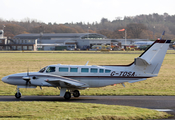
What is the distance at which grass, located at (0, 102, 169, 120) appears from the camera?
12227 millimetres

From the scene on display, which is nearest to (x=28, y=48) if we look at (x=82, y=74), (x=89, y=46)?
(x=89, y=46)

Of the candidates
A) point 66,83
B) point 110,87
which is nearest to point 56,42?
point 110,87

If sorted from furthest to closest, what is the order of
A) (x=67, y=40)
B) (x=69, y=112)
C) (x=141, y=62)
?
1. (x=67, y=40)
2. (x=141, y=62)
3. (x=69, y=112)

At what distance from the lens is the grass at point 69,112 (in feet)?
40.1

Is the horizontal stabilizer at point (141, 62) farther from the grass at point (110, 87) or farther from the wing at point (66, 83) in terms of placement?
the wing at point (66, 83)

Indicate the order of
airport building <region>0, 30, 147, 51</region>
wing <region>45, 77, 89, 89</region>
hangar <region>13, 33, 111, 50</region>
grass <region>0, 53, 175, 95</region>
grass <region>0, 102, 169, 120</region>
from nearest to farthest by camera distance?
grass <region>0, 102, 169, 120</region> < wing <region>45, 77, 89, 89</region> < grass <region>0, 53, 175, 95</region> < airport building <region>0, 30, 147, 51</region> < hangar <region>13, 33, 111, 50</region>

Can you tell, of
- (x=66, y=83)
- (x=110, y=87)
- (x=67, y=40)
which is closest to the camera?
(x=66, y=83)

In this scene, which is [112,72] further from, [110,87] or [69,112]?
[110,87]

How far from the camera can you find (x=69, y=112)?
13000 mm

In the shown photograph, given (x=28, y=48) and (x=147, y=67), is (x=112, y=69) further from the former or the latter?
(x=28, y=48)

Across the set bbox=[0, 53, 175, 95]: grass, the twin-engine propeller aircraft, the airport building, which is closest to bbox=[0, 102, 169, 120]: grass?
the twin-engine propeller aircraft

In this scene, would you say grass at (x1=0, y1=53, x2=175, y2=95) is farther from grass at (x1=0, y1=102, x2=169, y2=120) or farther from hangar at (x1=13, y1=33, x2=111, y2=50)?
hangar at (x1=13, y1=33, x2=111, y2=50)

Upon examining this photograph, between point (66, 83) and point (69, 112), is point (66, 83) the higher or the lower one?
the higher one

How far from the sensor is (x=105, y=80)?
61.3 feet
